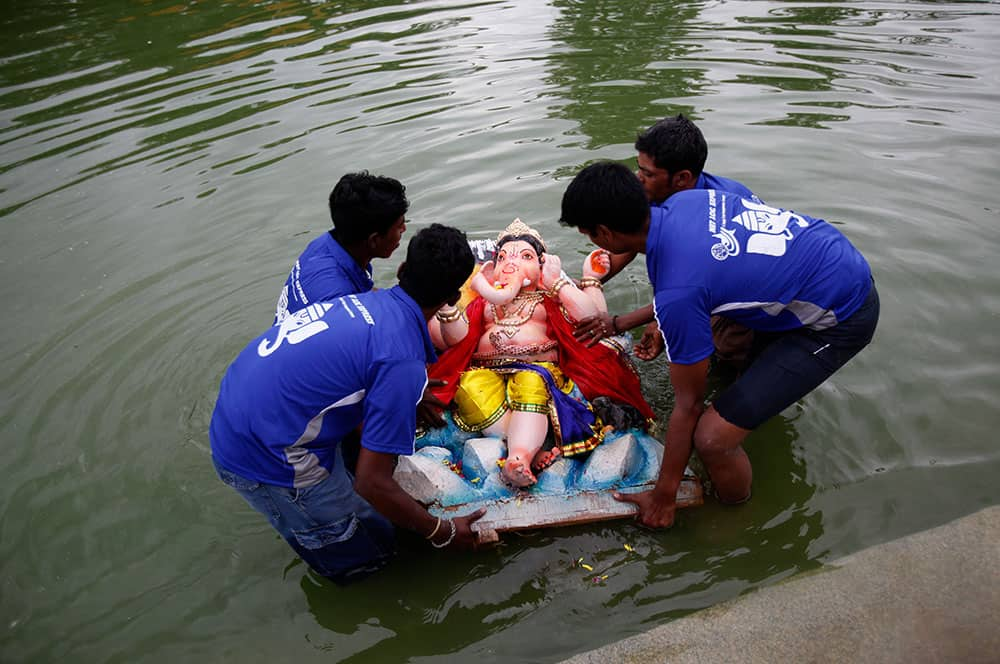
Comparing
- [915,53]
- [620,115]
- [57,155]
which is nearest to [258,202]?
[57,155]

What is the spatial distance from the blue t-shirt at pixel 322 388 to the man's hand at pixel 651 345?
197 centimetres

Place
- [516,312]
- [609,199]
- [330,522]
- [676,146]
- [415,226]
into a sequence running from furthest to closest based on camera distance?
[415,226]
[516,312]
[676,146]
[330,522]
[609,199]

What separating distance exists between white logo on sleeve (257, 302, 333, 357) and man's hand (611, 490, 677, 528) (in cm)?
185

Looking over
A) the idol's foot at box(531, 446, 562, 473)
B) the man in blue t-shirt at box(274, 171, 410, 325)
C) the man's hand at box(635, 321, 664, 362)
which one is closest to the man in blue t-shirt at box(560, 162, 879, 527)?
the idol's foot at box(531, 446, 562, 473)

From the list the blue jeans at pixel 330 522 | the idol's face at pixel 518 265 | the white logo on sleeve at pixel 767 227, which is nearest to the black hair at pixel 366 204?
the idol's face at pixel 518 265

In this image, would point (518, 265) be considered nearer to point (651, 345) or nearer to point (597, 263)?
point (597, 263)

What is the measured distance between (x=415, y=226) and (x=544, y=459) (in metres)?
3.52

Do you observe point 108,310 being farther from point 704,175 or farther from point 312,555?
point 704,175

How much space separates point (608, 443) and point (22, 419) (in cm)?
410

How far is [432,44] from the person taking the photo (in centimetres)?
1211

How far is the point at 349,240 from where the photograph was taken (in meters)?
4.15

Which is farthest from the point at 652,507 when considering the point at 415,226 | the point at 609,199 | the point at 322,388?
the point at 415,226

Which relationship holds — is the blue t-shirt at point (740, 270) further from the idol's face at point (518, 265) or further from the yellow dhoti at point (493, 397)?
the idol's face at point (518, 265)

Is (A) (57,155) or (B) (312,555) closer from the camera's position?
(B) (312,555)
